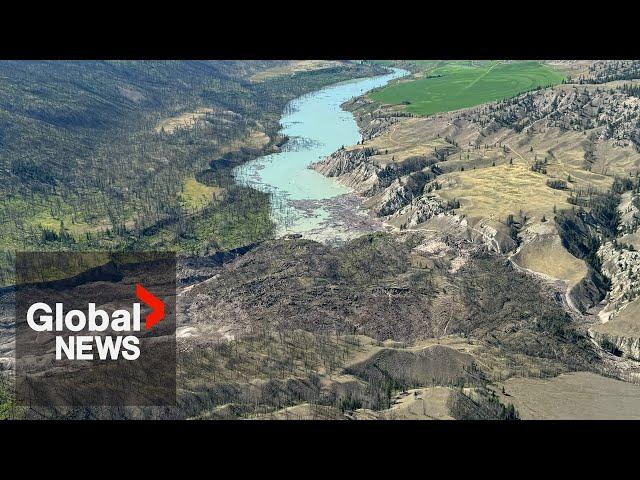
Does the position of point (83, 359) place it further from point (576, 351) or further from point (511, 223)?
point (511, 223)

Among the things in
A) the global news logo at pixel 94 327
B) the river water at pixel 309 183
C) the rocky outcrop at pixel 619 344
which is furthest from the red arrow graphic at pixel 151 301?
the rocky outcrop at pixel 619 344

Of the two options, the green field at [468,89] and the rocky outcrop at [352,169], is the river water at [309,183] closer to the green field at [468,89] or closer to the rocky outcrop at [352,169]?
the rocky outcrop at [352,169]

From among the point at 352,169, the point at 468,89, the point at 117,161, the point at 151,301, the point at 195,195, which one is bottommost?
the point at 151,301

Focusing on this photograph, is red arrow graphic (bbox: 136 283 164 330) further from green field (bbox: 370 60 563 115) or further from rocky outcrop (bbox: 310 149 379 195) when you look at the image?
green field (bbox: 370 60 563 115)

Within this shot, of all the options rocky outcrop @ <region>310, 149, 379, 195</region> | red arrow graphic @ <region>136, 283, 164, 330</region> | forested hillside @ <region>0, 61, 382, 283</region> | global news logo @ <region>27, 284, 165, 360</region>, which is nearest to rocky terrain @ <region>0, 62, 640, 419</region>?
rocky outcrop @ <region>310, 149, 379, 195</region>

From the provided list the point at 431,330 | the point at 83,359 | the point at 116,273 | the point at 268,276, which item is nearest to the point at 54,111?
the point at 116,273

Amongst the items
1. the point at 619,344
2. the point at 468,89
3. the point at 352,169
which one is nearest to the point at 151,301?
the point at 619,344

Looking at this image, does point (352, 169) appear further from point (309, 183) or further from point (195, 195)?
point (195, 195)

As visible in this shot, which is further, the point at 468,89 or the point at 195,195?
the point at 468,89
